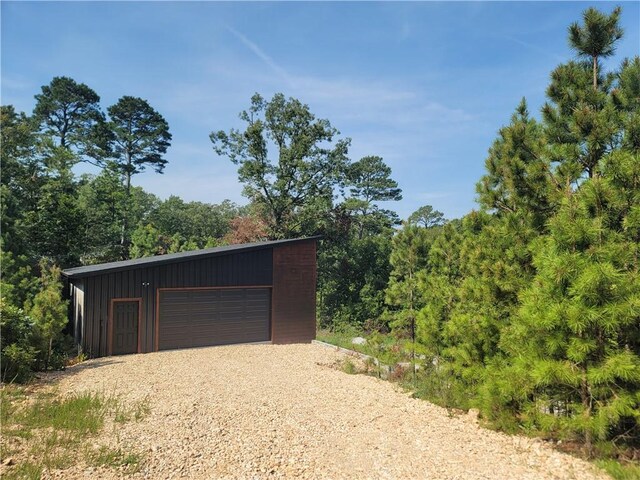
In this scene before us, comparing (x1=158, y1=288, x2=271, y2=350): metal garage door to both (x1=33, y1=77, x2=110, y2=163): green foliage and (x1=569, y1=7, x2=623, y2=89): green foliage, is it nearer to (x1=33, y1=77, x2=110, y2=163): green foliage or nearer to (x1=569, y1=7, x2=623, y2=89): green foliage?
(x1=569, y1=7, x2=623, y2=89): green foliage

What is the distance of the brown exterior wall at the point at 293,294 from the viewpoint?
15.8 meters

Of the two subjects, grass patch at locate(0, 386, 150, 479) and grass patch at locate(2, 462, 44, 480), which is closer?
grass patch at locate(2, 462, 44, 480)

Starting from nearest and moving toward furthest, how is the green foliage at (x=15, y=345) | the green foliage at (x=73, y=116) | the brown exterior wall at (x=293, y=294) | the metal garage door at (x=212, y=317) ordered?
the green foliage at (x=15, y=345), the metal garage door at (x=212, y=317), the brown exterior wall at (x=293, y=294), the green foliage at (x=73, y=116)

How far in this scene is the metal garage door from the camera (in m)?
13.9

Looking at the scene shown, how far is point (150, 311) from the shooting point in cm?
1352

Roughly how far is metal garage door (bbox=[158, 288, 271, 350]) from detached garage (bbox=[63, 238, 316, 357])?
32 mm

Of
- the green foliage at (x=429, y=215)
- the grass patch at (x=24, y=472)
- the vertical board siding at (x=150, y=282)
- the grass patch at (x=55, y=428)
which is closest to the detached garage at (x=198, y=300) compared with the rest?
the vertical board siding at (x=150, y=282)

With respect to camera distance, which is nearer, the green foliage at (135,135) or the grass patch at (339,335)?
the grass patch at (339,335)

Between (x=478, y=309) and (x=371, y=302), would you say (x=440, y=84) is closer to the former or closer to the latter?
(x=478, y=309)

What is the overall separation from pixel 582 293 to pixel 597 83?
4062 mm

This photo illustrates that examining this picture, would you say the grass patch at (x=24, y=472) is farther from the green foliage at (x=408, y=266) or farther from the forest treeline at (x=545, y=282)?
the green foliage at (x=408, y=266)

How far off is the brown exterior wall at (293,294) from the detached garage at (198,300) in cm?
4

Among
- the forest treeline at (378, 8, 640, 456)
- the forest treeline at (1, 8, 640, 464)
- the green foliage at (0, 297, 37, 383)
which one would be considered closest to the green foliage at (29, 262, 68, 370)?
the forest treeline at (1, 8, 640, 464)

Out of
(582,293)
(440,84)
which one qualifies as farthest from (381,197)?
(582,293)
